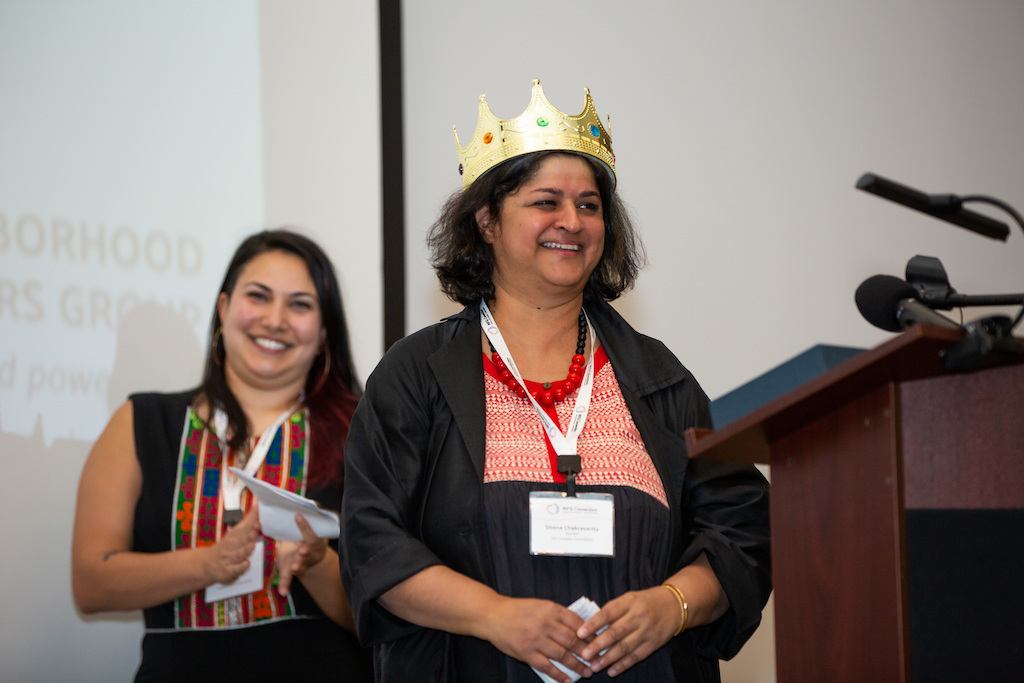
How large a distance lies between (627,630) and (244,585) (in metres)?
1.34

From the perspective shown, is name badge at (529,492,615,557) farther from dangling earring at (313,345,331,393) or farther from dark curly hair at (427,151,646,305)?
dangling earring at (313,345,331,393)

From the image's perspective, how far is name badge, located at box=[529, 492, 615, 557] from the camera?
175 cm

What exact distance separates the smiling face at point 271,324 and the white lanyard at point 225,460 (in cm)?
14

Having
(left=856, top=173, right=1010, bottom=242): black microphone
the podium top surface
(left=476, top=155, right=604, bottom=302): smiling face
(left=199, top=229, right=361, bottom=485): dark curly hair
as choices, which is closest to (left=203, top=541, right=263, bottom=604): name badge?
(left=199, top=229, right=361, bottom=485): dark curly hair

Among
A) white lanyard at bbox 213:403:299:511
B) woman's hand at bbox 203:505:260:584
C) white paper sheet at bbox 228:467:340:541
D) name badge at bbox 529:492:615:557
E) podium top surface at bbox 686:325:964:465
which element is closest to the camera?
podium top surface at bbox 686:325:964:465

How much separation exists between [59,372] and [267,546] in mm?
898

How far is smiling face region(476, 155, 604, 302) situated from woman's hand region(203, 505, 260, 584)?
1.01 m

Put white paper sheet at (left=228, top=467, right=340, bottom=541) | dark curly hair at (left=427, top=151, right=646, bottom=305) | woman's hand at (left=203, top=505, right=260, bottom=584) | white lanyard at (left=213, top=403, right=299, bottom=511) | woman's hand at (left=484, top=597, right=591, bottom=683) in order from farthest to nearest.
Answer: white lanyard at (left=213, top=403, right=299, bottom=511), woman's hand at (left=203, top=505, right=260, bottom=584), white paper sheet at (left=228, top=467, right=340, bottom=541), dark curly hair at (left=427, top=151, right=646, bottom=305), woman's hand at (left=484, top=597, right=591, bottom=683)

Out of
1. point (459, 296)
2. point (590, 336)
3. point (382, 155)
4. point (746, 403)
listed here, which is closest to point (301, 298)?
point (382, 155)

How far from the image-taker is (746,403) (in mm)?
1380

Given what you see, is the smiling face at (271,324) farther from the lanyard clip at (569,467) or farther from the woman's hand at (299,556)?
the lanyard clip at (569,467)

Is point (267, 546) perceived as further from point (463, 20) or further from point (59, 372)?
point (463, 20)

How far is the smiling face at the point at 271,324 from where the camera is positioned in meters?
2.85

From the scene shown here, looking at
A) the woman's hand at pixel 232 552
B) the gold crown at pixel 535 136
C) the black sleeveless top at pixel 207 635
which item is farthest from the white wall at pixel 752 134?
the gold crown at pixel 535 136
